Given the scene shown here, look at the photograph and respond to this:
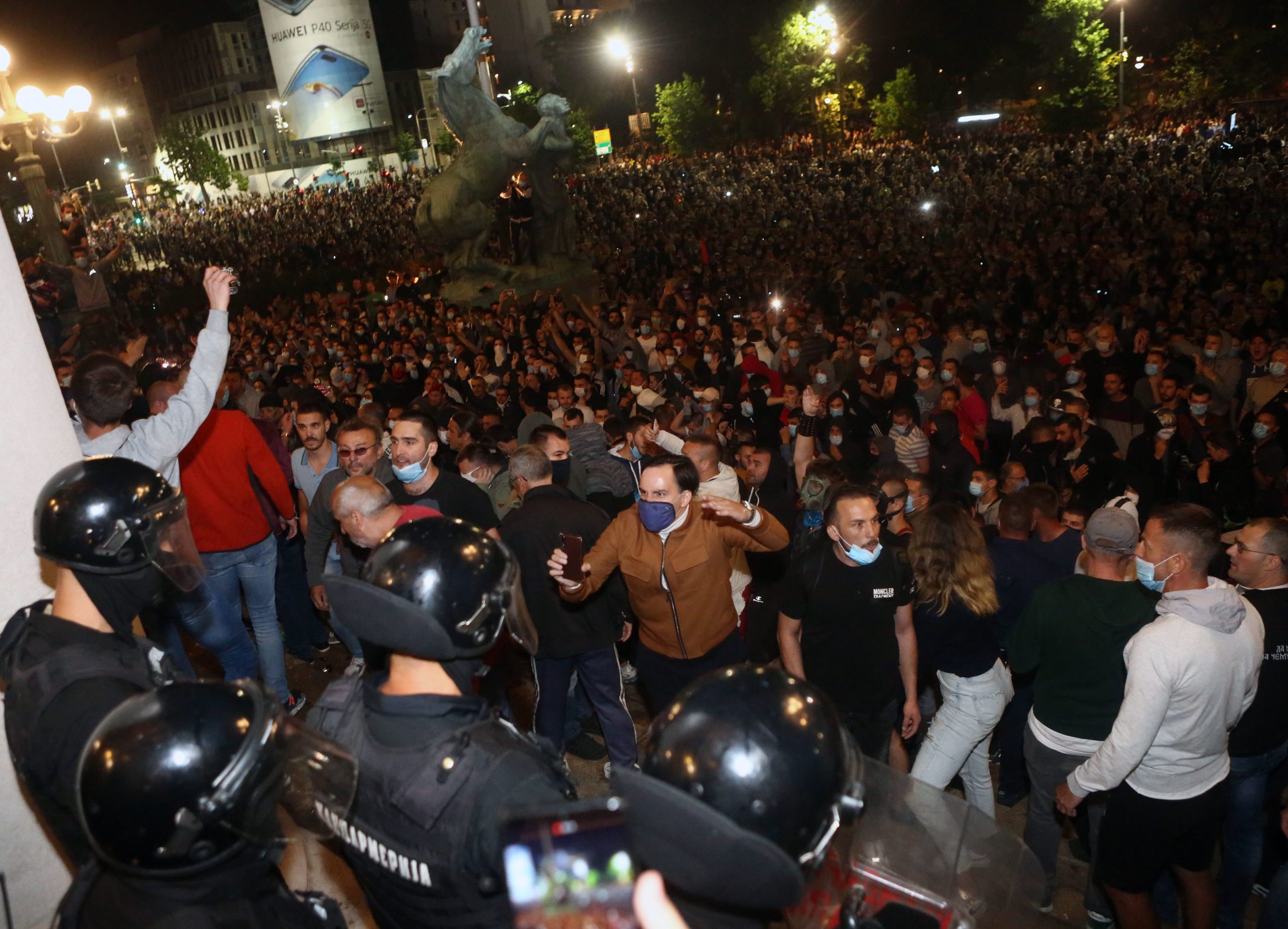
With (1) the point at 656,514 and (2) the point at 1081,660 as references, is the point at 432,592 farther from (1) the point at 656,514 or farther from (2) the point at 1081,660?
(2) the point at 1081,660

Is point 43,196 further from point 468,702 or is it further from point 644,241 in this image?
point 644,241

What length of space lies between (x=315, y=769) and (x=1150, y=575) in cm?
280

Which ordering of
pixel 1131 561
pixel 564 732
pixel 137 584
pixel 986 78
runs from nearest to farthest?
1. pixel 137 584
2. pixel 1131 561
3. pixel 564 732
4. pixel 986 78

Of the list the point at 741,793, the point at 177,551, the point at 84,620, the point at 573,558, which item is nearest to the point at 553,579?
the point at 573,558

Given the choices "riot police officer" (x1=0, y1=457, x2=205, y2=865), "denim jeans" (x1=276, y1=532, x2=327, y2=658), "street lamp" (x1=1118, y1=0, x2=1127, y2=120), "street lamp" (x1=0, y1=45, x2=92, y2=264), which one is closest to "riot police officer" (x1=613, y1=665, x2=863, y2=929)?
"riot police officer" (x1=0, y1=457, x2=205, y2=865)

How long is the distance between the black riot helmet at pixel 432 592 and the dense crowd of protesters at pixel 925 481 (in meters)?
0.40

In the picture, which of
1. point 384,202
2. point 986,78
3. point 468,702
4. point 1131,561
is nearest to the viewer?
point 468,702

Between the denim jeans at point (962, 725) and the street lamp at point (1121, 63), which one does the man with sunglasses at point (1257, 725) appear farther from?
the street lamp at point (1121, 63)

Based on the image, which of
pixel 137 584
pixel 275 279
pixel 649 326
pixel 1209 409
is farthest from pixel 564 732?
pixel 275 279

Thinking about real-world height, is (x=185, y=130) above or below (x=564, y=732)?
above

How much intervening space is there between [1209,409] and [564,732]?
550 cm

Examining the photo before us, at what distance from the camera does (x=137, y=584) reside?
2652mm

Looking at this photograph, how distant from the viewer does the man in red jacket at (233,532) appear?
15.5ft

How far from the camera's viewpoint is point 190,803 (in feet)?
5.77
